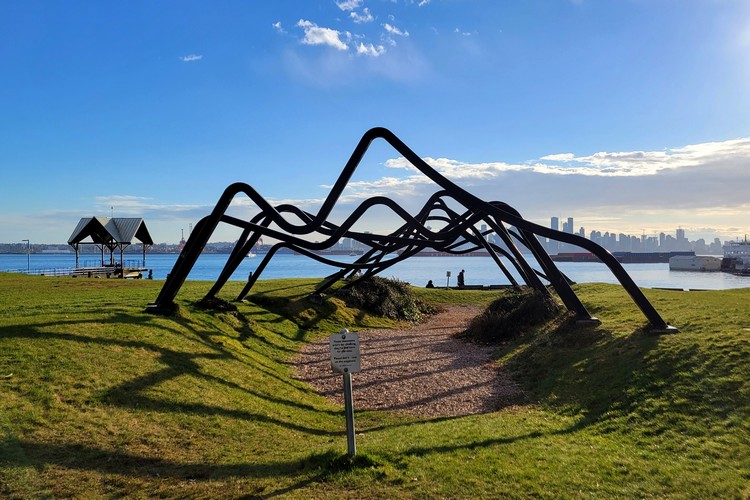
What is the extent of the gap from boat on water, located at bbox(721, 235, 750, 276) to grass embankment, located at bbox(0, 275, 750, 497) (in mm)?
95604

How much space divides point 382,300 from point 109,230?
27627 millimetres

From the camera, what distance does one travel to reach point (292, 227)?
15.0 m

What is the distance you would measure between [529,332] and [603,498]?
1283 cm

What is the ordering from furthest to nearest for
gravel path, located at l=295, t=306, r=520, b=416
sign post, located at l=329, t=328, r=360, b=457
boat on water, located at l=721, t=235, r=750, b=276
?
boat on water, located at l=721, t=235, r=750, b=276, gravel path, located at l=295, t=306, r=520, b=416, sign post, located at l=329, t=328, r=360, b=457

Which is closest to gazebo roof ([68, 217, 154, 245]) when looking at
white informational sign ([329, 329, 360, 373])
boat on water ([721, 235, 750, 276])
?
white informational sign ([329, 329, 360, 373])

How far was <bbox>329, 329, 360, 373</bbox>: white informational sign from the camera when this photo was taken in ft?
21.6

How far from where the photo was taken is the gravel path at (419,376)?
422 inches

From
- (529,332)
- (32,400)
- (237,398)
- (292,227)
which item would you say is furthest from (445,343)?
(32,400)

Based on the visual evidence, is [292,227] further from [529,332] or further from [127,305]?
[529,332]

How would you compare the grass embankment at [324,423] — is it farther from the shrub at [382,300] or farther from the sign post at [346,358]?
the shrub at [382,300]

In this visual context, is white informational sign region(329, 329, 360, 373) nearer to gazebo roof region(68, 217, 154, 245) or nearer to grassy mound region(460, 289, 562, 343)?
grassy mound region(460, 289, 562, 343)

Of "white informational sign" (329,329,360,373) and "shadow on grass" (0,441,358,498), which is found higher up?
"white informational sign" (329,329,360,373)

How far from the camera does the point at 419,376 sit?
13.3 meters

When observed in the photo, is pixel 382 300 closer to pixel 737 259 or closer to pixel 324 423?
pixel 324 423
